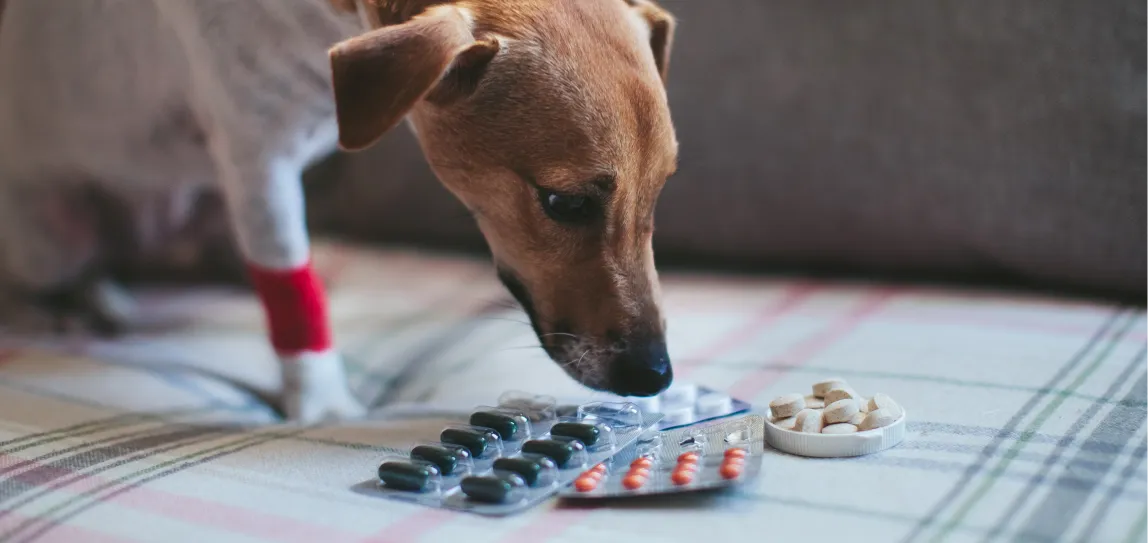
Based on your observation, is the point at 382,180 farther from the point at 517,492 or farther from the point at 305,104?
the point at 517,492

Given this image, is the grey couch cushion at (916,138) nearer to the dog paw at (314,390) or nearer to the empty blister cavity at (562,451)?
the dog paw at (314,390)

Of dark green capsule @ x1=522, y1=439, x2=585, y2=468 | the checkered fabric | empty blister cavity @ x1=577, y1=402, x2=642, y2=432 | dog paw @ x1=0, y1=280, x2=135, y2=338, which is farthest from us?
dog paw @ x1=0, y1=280, x2=135, y2=338

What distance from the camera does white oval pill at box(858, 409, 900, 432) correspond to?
45.1 inches

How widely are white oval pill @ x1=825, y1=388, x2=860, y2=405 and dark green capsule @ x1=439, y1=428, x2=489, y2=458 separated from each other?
0.42 meters

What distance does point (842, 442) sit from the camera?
1126 mm

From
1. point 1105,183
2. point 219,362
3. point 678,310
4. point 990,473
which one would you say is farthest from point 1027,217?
point 219,362

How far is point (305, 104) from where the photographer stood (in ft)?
5.06

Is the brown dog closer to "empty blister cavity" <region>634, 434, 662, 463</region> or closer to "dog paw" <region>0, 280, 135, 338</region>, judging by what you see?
"empty blister cavity" <region>634, 434, 662, 463</region>

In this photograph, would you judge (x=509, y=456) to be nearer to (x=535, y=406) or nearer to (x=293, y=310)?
(x=535, y=406)

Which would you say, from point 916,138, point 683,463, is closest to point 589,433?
point 683,463

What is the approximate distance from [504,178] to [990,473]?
0.69m

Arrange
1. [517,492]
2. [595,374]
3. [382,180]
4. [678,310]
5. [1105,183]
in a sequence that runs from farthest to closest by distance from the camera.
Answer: [382,180], [678,310], [1105,183], [595,374], [517,492]

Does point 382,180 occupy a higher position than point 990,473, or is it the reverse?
point 382,180

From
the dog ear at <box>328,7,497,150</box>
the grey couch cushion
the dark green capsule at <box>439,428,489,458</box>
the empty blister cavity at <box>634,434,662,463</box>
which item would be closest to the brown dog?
the dog ear at <box>328,7,497,150</box>
